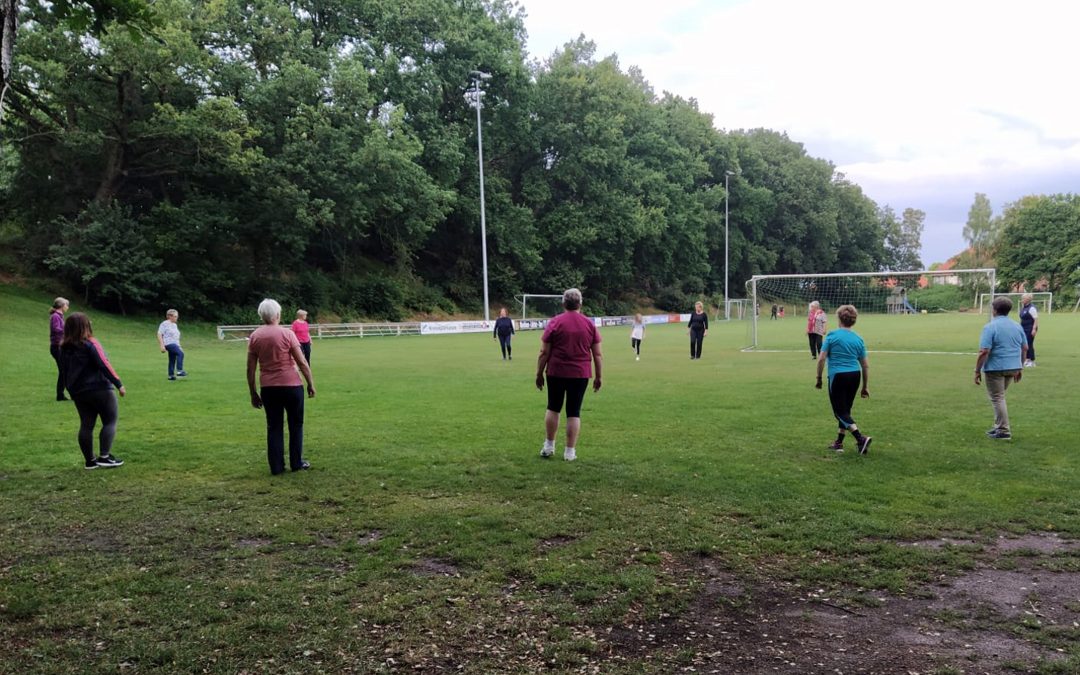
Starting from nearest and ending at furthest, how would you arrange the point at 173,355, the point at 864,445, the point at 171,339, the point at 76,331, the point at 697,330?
the point at 76,331, the point at 864,445, the point at 171,339, the point at 173,355, the point at 697,330

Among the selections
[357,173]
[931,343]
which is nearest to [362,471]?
[931,343]

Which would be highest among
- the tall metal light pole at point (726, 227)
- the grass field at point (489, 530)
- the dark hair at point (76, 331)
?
the tall metal light pole at point (726, 227)

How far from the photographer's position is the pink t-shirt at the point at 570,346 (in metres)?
7.29

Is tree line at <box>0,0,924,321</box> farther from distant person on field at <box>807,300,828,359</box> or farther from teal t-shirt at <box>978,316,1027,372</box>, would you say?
distant person on field at <box>807,300,828,359</box>

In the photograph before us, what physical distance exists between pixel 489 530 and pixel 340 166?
34255 mm

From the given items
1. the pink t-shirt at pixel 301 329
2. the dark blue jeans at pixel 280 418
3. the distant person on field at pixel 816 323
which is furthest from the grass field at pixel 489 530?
the distant person on field at pixel 816 323

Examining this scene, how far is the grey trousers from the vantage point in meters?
8.16

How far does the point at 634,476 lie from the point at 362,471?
284 cm

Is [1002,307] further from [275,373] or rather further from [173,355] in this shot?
[173,355]

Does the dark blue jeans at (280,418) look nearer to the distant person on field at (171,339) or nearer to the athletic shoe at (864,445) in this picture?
the athletic shoe at (864,445)

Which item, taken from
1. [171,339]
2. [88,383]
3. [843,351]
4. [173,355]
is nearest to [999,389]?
[843,351]

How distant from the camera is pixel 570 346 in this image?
7309 mm

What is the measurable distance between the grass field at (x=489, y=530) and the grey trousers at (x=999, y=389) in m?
0.30

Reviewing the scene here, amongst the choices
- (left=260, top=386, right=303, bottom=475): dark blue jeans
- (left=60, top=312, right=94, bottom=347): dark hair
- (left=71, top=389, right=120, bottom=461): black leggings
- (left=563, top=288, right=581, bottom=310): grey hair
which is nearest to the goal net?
(left=563, top=288, right=581, bottom=310): grey hair
